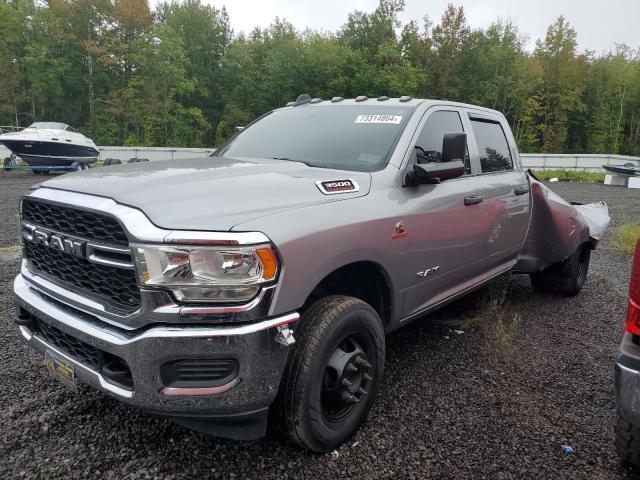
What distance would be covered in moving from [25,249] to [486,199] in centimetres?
316

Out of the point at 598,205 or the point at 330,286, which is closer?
the point at 330,286

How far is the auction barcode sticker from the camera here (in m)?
3.22

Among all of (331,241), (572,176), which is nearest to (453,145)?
(331,241)

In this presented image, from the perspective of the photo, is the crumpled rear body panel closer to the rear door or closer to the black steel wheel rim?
the rear door

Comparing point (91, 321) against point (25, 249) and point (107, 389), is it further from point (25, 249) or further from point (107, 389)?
point (25, 249)

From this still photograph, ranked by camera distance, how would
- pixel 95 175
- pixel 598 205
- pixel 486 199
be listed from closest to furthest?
1. pixel 95 175
2. pixel 486 199
3. pixel 598 205

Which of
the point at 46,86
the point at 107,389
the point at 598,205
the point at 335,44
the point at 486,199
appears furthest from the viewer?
the point at 335,44

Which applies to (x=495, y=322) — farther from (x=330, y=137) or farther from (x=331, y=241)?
(x=331, y=241)

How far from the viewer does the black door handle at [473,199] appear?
11.1ft

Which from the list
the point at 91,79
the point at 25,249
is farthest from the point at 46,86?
the point at 25,249

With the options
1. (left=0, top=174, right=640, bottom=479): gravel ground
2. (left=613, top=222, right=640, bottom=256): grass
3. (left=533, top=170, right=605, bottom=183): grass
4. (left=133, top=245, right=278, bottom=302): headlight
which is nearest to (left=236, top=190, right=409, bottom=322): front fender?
(left=133, top=245, right=278, bottom=302): headlight

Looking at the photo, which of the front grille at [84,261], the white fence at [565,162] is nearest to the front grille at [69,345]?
the front grille at [84,261]

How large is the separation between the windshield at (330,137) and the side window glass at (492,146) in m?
0.97

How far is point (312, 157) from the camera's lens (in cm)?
316
